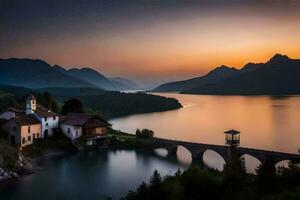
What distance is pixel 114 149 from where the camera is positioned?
161 ft

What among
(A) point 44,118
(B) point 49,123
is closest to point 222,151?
(B) point 49,123

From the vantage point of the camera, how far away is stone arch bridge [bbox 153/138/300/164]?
3660 centimetres

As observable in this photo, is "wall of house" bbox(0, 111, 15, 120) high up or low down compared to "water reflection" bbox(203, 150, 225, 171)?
up

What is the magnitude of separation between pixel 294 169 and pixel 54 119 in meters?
33.1

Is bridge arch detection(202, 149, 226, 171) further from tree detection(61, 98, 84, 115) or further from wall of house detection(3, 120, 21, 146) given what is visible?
tree detection(61, 98, 84, 115)

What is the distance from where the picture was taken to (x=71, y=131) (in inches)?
1891

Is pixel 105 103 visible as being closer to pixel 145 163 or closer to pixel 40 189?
pixel 145 163

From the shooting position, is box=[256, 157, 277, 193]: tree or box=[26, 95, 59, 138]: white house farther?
box=[26, 95, 59, 138]: white house

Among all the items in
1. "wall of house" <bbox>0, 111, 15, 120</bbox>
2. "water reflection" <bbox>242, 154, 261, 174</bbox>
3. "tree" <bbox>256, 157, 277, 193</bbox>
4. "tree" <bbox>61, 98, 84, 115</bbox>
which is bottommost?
"water reflection" <bbox>242, 154, 261, 174</bbox>

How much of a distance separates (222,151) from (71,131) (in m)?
19.3

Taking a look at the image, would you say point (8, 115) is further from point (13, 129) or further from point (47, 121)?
point (47, 121)

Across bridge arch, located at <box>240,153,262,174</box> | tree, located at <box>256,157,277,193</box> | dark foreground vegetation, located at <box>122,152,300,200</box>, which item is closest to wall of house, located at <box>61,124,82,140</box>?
bridge arch, located at <box>240,153,262,174</box>

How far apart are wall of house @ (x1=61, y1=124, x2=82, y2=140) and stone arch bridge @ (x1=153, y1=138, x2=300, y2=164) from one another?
10.0m

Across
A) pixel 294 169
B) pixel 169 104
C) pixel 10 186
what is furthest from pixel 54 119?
pixel 169 104
